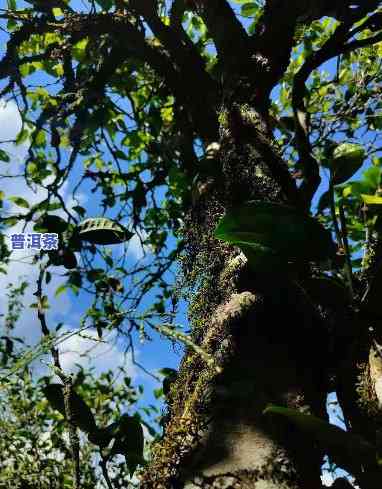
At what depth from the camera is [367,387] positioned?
81 centimetres

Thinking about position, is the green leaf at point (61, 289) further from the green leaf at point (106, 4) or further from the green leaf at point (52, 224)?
the green leaf at point (106, 4)

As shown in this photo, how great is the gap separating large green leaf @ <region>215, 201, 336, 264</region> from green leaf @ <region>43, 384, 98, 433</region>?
1.98 ft

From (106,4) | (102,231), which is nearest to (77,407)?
(102,231)

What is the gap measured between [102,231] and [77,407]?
0.94 meters

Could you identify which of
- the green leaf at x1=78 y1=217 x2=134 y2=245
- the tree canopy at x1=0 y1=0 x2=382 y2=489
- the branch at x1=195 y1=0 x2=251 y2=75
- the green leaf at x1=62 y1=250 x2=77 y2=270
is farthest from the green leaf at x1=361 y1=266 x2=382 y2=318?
the green leaf at x1=62 y1=250 x2=77 y2=270

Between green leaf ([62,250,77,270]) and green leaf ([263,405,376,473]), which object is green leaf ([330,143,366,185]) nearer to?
green leaf ([263,405,376,473])

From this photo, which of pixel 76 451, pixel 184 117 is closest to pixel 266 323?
pixel 76 451

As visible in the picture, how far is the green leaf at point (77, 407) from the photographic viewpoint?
3.70 feet

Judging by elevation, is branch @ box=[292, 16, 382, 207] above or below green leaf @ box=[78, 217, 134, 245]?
above

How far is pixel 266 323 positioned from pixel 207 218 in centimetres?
55

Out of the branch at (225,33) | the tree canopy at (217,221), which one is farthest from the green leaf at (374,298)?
the branch at (225,33)

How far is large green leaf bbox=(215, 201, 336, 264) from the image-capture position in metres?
0.76

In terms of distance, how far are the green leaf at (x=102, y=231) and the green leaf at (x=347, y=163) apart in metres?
0.97

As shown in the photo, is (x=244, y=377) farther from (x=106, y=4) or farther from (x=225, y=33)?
(x=106, y=4)
